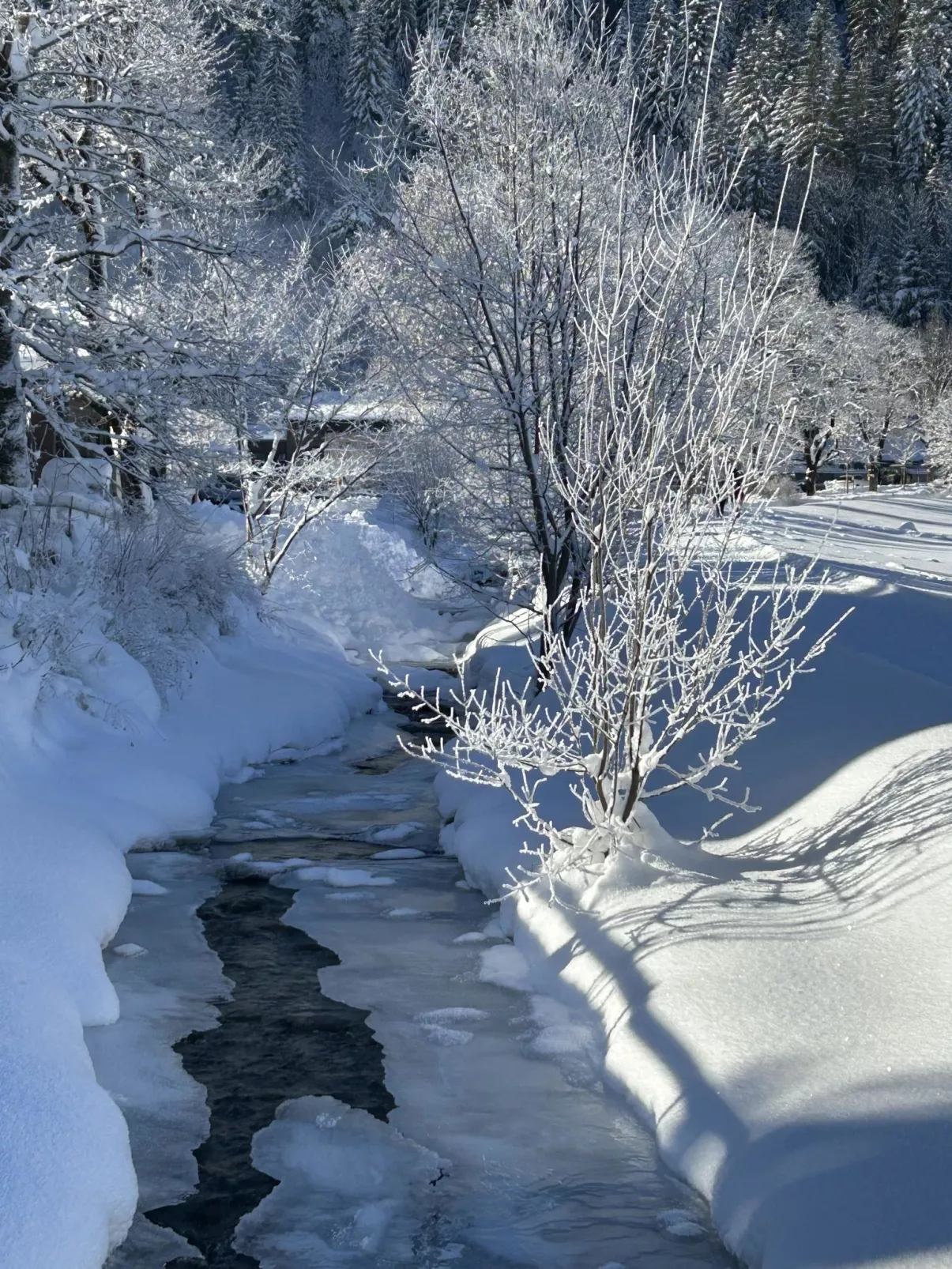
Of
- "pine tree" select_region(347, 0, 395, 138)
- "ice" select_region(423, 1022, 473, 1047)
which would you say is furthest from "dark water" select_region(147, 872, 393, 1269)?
"pine tree" select_region(347, 0, 395, 138)

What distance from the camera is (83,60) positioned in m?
11.0

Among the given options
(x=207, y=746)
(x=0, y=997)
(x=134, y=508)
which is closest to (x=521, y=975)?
(x=0, y=997)

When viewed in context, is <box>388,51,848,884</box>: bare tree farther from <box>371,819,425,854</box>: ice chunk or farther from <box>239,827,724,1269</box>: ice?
<box>371,819,425,854</box>: ice chunk

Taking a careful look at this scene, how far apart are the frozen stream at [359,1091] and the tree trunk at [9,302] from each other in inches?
163

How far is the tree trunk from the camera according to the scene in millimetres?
9789

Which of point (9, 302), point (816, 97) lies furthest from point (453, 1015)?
point (816, 97)

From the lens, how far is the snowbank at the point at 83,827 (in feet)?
→ 13.5

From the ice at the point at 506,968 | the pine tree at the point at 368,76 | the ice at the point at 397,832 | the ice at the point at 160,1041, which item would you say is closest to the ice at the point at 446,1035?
the ice at the point at 506,968

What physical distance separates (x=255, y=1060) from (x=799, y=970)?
101 inches

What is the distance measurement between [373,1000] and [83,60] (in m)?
8.96

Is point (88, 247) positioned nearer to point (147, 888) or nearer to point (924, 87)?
point (147, 888)

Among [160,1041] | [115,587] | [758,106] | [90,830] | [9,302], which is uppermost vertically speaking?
[758,106]

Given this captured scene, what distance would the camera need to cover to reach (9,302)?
34.9 ft

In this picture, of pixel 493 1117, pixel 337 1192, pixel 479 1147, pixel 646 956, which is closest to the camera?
pixel 337 1192
